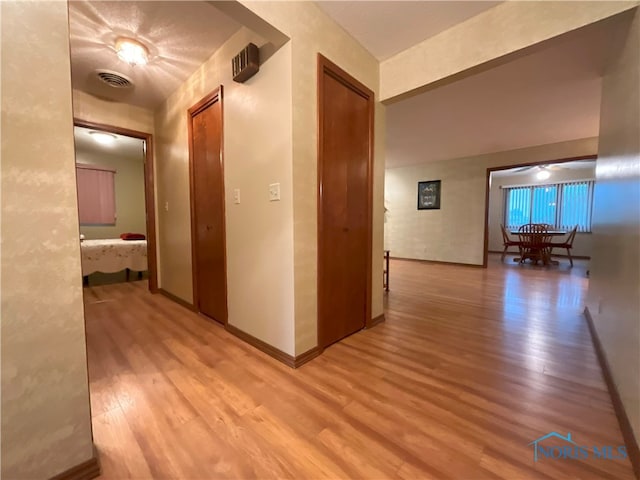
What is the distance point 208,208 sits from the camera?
2.54 metres

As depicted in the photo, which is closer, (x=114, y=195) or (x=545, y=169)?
(x=114, y=195)

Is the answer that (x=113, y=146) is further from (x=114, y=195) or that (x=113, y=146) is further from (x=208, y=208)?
(x=208, y=208)

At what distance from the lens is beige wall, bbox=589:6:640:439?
119 centimetres

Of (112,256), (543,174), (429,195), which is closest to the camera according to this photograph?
(112,256)

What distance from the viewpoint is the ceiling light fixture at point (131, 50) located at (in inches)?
82.7

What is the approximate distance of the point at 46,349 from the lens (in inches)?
34.7

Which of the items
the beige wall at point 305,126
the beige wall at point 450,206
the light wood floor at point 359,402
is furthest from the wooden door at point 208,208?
the beige wall at point 450,206

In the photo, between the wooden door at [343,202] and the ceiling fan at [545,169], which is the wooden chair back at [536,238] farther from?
the wooden door at [343,202]

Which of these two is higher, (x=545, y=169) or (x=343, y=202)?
(x=545, y=169)

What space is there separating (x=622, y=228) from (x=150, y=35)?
3485 millimetres

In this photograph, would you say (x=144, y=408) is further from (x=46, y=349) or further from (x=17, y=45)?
(x=17, y=45)

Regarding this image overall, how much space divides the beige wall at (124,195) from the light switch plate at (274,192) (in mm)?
5079

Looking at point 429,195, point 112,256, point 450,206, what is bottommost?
point 112,256

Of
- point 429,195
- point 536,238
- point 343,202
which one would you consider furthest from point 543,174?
point 343,202
